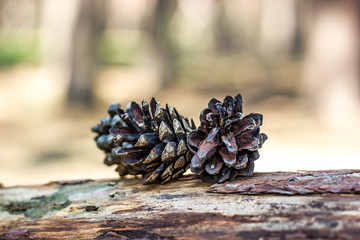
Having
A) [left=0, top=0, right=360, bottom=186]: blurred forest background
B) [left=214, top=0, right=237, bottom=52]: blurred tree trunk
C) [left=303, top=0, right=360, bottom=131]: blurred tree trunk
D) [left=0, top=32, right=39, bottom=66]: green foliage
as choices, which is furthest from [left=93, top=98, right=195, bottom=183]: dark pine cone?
[left=214, top=0, right=237, bottom=52]: blurred tree trunk

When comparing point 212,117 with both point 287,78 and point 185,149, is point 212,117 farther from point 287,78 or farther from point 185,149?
point 287,78

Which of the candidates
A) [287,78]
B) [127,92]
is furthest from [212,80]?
[127,92]

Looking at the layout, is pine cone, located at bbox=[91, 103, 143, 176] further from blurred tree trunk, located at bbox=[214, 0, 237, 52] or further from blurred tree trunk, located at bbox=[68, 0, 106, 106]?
blurred tree trunk, located at bbox=[214, 0, 237, 52]

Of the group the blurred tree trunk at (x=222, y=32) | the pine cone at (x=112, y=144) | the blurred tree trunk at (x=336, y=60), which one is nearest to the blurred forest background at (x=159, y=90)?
the blurred tree trunk at (x=336, y=60)

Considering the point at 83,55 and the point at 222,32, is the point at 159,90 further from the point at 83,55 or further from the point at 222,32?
the point at 222,32

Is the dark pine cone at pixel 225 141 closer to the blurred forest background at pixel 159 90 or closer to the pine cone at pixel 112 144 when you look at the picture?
the pine cone at pixel 112 144

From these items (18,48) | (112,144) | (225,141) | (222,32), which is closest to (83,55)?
(112,144)
